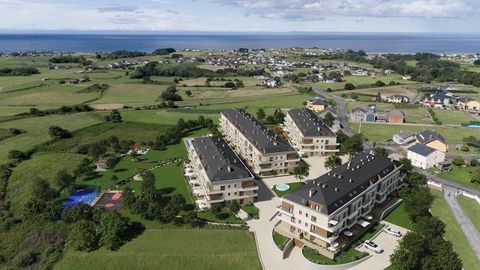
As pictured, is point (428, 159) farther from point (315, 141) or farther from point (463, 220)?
point (315, 141)

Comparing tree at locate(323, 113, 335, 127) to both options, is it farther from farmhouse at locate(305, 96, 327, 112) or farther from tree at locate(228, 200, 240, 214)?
tree at locate(228, 200, 240, 214)

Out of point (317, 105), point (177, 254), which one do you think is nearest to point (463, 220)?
point (177, 254)

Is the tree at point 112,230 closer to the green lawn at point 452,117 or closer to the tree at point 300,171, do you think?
the tree at point 300,171

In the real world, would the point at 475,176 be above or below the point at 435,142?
below

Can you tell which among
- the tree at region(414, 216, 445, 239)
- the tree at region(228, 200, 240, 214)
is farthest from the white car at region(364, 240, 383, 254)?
the tree at region(228, 200, 240, 214)

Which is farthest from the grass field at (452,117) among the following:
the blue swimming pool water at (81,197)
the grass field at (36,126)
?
the grass field at (36,126)

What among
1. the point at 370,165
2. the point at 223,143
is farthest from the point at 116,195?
the point at 370,165
